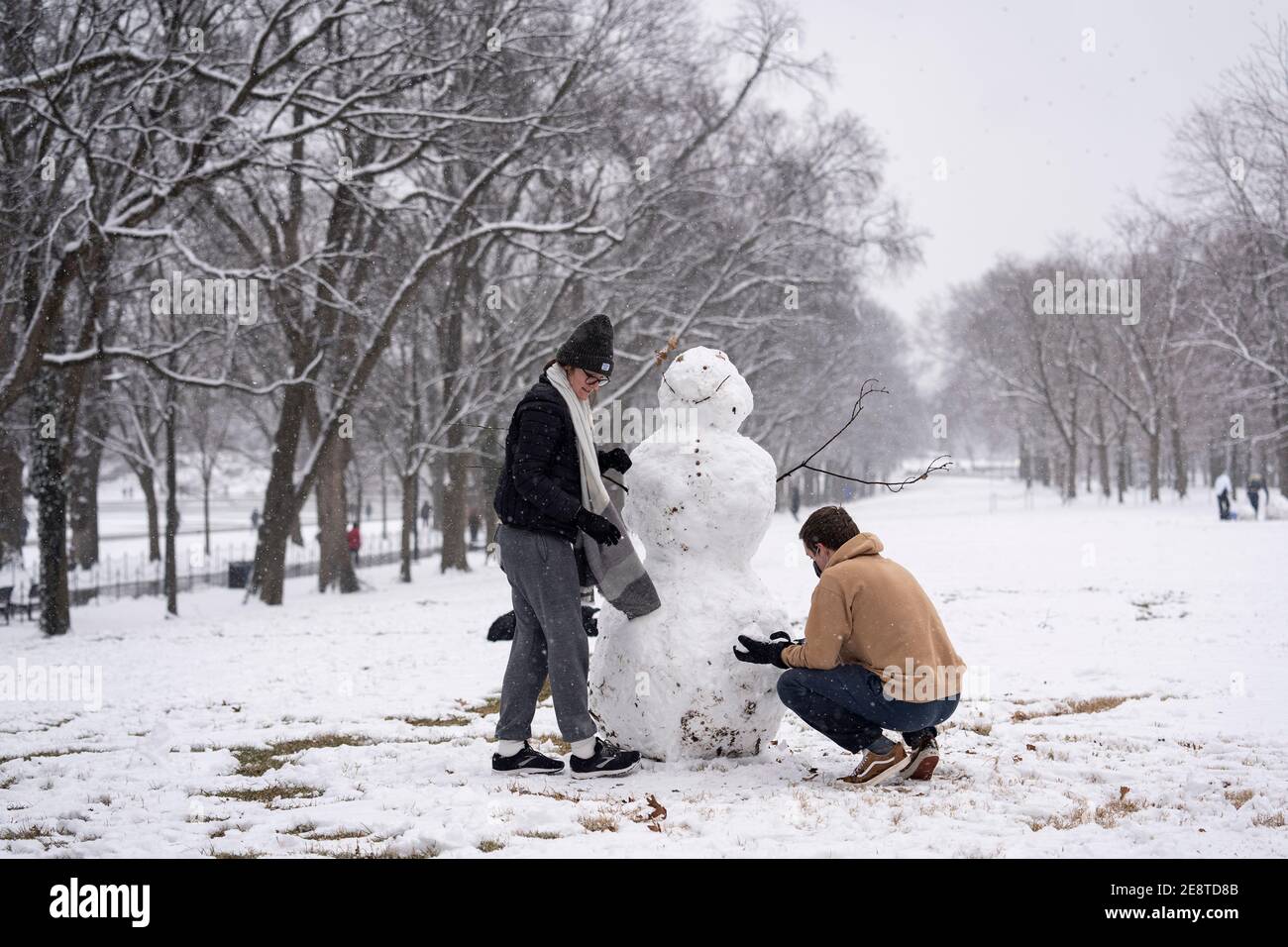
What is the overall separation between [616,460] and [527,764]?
1.51 meters

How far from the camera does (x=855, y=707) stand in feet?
15.4

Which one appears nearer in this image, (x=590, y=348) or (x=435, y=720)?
(x=590, y=348)

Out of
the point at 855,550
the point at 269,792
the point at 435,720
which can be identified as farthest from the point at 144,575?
the point at 855,550

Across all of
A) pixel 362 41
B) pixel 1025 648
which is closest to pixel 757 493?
pixel 1025 648

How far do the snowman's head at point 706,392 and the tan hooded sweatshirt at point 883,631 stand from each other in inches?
41.6

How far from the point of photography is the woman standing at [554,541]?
475cm

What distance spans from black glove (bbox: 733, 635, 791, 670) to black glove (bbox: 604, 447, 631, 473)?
3.31ft

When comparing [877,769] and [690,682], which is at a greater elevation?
[690,682]

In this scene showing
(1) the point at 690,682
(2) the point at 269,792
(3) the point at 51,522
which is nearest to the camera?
(2) the point at 269,792

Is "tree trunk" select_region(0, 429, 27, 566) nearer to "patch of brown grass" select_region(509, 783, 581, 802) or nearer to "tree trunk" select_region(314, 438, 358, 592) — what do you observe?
"tree trunk" select_region(314, 438, 358, 592)

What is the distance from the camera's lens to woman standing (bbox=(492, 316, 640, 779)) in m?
4.75

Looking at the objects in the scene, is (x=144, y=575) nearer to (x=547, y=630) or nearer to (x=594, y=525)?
(x=547, y=630)

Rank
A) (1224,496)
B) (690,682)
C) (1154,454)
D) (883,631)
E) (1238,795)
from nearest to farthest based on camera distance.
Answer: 1. (1238,795)
2. (883,631)
3. (690,682)
4. (1224,496)
5. (1154,454)
